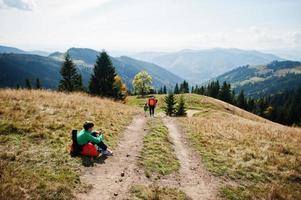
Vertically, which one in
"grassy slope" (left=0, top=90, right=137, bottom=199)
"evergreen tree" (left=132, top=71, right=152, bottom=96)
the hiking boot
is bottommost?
"evergreen tree" (left=132, top=71, right=152, bottom=96)

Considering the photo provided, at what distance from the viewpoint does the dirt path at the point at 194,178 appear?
469 inches

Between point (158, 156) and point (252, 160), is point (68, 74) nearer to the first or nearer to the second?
point (158, 156)

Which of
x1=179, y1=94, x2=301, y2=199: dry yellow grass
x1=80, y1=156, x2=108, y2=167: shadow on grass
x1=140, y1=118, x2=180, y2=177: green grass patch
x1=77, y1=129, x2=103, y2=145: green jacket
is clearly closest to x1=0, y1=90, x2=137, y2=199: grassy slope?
x1=80, y1=156, x2=108, y2=167: shadow on grass

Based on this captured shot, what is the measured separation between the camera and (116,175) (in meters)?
12.1

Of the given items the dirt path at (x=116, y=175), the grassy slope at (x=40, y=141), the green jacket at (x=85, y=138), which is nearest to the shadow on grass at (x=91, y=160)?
the dirt path at (x=116, y=175)

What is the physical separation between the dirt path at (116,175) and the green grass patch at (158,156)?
488mm

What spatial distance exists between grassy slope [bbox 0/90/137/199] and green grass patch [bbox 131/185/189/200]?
233cm

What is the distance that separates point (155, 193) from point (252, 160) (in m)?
8.48

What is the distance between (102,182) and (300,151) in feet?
50.2

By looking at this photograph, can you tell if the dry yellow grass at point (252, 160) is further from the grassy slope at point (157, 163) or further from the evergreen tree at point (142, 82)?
the evergreen tree at point (142, 82)

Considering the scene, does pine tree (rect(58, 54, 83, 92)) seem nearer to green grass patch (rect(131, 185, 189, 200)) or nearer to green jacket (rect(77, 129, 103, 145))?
green jacket (rect(77, 129, 103, 145))

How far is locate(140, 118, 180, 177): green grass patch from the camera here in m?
13.5

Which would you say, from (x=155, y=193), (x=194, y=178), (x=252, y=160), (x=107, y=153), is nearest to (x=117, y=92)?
(x=252, y=160)

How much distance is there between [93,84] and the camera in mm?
54781
